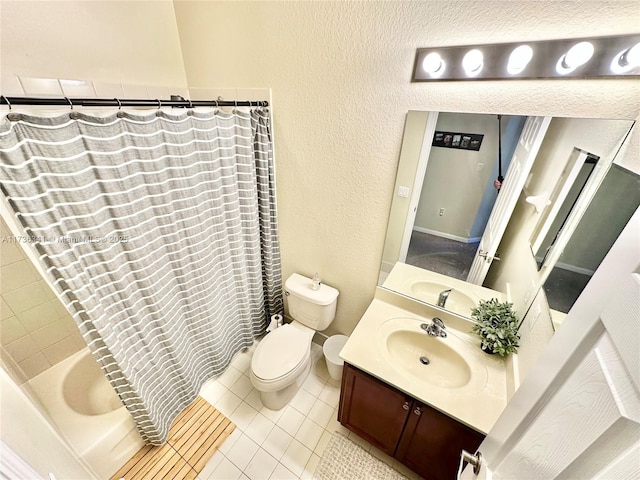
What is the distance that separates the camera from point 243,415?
166 centimetres

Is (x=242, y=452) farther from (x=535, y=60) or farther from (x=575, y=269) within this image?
(x=535, y=60)

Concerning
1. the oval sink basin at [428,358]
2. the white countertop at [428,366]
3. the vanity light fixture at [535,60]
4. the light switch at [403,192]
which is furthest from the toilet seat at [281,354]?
the vanity light fixture at [535,60]

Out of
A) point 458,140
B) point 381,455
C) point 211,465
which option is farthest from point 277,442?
point 458,140

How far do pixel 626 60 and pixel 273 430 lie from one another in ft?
7.48

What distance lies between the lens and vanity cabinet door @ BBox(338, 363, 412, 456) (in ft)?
3.92

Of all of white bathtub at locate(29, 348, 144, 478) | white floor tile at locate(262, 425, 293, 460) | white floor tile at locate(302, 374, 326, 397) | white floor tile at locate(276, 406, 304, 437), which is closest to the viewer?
white bathtub at locate(29, 348, 144, 478)

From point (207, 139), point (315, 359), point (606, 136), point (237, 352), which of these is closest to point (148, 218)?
point (207, 139)

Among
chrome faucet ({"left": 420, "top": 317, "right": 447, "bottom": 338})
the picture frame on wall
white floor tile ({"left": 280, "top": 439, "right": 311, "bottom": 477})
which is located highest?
the picture frame on wall

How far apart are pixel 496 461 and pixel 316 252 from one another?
1295mm

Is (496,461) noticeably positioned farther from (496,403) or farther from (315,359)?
(315,359)

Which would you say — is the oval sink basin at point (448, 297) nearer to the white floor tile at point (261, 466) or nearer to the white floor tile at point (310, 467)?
the white floor tile at point (310, 467)

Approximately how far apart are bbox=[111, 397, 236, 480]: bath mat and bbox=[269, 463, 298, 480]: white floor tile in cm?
37

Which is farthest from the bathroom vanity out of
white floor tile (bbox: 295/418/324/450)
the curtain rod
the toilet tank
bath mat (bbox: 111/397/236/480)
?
the curtain rod

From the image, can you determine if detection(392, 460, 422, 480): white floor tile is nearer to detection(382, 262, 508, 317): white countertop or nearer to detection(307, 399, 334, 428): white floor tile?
detection(307, 399, 334, 428): white floor tile
